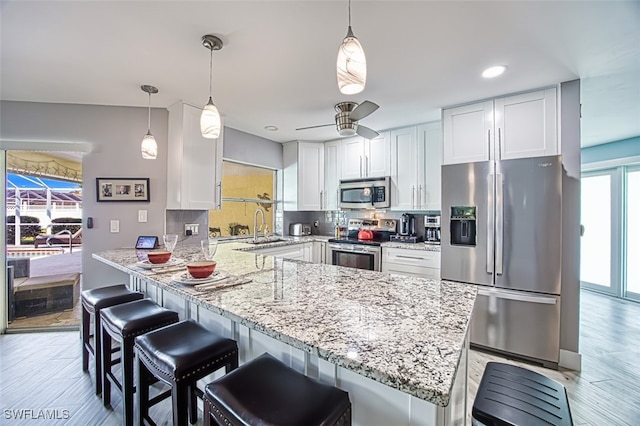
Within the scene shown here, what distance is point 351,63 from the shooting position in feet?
3.67

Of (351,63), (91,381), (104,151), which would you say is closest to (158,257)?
(91,381)

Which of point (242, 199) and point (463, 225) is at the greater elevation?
point (242, 199)

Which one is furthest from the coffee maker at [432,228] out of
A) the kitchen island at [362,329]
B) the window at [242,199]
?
the window at [242,199]

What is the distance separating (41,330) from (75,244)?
944 mm

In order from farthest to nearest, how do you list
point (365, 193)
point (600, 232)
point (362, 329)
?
point (600, 232)
point (365, 193)
point (362, 329)

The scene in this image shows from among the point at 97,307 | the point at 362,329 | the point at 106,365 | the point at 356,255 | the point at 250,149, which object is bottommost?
the point at 106,365

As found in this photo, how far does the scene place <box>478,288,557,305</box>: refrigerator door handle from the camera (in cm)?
233

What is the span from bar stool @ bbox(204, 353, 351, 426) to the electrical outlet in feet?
8.33

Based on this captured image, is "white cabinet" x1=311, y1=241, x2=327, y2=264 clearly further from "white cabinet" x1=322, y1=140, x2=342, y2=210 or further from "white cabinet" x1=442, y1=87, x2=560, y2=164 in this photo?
"white cabinet" x1=442, y1=87, x2=560, y2=164

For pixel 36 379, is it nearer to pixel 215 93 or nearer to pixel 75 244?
pixel 75 244

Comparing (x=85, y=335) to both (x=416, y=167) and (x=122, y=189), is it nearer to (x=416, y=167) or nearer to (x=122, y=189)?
(x=122, y=189)

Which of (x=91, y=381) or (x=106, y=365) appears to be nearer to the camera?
(x=106, y=365)

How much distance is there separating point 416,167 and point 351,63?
2.63 m

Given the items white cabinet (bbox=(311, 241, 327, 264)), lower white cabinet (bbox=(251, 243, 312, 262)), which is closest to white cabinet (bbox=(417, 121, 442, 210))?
white cabinet (bbox=(311, 241, 327, 264))
